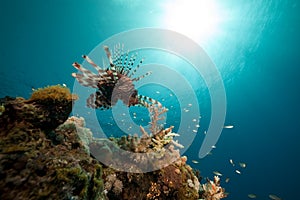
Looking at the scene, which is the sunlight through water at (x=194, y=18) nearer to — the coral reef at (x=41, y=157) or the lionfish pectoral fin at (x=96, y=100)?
the lionfish pectoral fin at (x=96, y=100)

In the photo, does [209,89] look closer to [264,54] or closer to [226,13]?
[264,54]

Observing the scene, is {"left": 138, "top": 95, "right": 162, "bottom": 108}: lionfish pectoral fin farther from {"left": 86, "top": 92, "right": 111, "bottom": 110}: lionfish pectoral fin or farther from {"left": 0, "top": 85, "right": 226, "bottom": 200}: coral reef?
{"left": 86, "top": 92, "right": 111, "bottom": 110}: lionfish pectoral fin

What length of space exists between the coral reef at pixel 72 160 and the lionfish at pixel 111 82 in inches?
25.3

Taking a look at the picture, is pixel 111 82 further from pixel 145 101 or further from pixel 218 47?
pixel 218 47

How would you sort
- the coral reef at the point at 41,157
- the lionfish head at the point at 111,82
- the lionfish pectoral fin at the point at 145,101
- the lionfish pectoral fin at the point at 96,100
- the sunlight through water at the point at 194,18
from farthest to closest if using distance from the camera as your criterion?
1. the sunlight through water at the point at 194,18
2. the lionfish pectoral fin at the point at 145,101
3. the lionfish pectoral fin at the point at 96,100
4. the lionfish head at the point at 111,82
5. the coral reef at the point at 41,157

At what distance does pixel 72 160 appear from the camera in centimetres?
221

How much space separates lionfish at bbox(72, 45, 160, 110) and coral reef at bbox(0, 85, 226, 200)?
0.64 m

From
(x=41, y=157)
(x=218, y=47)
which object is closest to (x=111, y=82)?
(x=41, y=157)

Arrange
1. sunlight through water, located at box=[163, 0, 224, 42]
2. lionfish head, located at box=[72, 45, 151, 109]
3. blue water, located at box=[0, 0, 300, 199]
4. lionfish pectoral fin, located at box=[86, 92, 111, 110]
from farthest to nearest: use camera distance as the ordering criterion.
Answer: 1. blue water, located at box=[0, 0, 300, 199]
2. sunlight through water, located at box=[163, 0, 224, 42]
3. lionfish pectoral fin, located at box=[86, 92, 111, 110]
4. lionfish head, located at box=[72, 45, 151, 109]

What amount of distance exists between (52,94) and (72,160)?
111 cm

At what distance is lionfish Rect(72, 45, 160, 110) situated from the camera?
4.46 metres

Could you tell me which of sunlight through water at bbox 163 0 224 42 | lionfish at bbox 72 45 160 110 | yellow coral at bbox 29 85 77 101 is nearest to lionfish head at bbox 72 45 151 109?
lionfish at bbox 72 45 160 110

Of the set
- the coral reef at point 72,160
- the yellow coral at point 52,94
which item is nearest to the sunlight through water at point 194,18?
the coral reef at point 72,160

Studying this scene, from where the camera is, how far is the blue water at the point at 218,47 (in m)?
21.1
